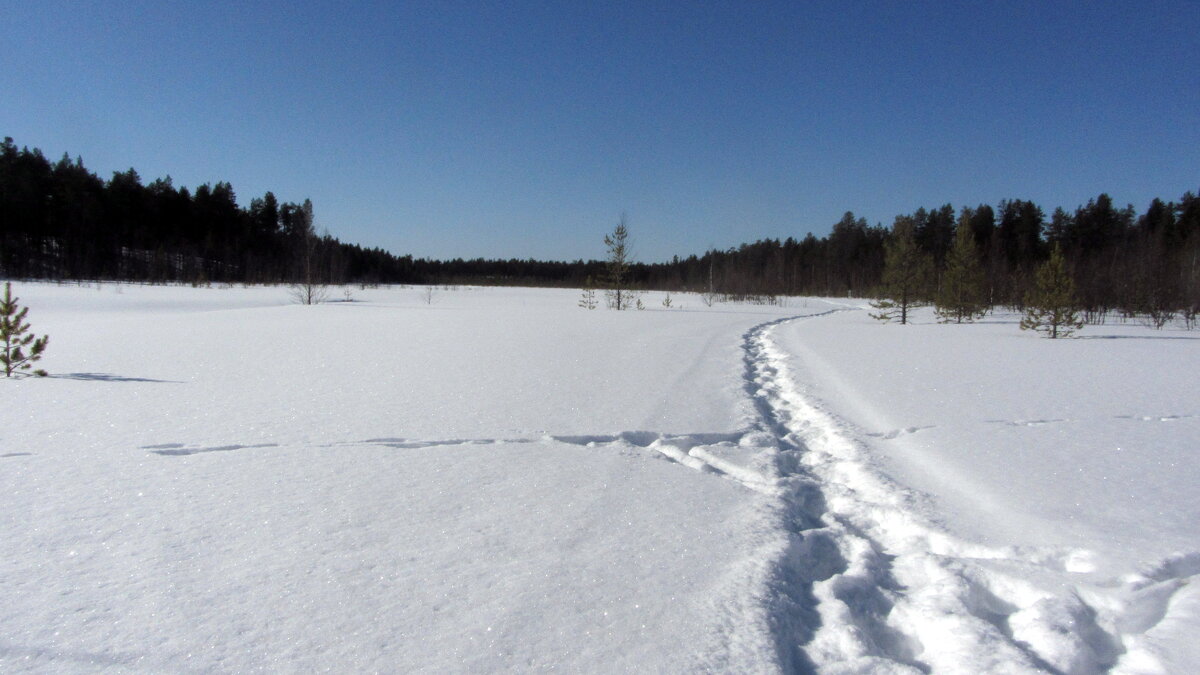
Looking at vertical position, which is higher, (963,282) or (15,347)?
(963,282)

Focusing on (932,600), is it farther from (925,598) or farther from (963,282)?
(963,282)

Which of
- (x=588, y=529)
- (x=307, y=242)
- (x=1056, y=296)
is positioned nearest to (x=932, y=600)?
(x=588, y=529)

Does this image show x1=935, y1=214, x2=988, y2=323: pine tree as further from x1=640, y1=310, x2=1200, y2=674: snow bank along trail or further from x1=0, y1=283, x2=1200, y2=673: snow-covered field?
x1=640, y1=310, x2=1200, y2=674: snow bank along trail

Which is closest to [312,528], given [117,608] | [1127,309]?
[117,608]

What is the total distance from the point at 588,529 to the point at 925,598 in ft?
4.57

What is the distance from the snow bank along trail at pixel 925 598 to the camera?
1.87m

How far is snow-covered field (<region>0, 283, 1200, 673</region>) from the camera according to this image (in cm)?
183

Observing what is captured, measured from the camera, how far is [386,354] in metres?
8.96

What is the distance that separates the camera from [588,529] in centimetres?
270

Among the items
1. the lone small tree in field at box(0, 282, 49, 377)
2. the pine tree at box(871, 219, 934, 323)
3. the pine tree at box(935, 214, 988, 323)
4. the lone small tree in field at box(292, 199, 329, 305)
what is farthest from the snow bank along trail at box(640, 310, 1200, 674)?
the lone small tree in field at box(292, 199, 329, 305)

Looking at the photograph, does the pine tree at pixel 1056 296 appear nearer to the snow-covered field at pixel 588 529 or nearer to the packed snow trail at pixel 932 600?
the snow-covered field at pixel 588 529

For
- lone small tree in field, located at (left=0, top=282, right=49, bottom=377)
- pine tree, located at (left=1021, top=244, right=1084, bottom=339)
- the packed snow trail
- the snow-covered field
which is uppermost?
pine tree, located at (left=1021, top=244, right=1084, bottom=339)

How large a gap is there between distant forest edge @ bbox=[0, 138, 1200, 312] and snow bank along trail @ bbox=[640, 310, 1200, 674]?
22536 mm

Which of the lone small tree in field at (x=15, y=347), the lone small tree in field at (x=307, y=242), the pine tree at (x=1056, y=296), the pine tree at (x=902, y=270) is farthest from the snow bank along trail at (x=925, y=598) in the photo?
the lone small tree in field at (x=307, y=242)
